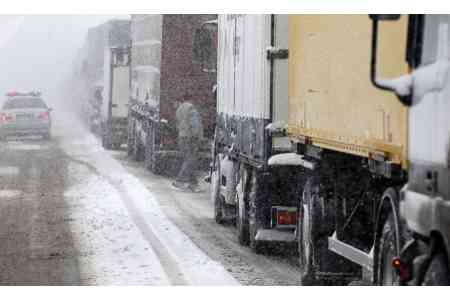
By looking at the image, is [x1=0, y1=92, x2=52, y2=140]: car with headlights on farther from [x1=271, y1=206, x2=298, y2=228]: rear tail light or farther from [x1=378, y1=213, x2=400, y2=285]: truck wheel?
[x1=378, y1=213, x2=400, y2=285]: truck wheel

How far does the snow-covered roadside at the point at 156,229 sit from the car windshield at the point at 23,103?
4748 mm

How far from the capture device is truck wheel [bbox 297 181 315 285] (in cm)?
1151

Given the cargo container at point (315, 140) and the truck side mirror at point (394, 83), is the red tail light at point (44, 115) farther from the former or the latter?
the truck side mirror at point (394, 83)

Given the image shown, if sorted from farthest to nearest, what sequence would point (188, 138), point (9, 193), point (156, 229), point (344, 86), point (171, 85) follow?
point (171, 85) < point (188, 138) < point (9, 193) < point (156, 229) < point (344, 86)

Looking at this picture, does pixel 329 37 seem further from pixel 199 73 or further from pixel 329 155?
pixel 199 73

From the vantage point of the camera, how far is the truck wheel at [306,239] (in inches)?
453

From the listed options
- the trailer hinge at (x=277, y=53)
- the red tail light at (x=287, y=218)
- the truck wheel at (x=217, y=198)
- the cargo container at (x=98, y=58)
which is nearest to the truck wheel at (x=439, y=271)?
the red tail light at (x=287, y=218)

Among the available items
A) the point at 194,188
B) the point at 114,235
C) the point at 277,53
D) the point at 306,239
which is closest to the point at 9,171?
the point at 194,188

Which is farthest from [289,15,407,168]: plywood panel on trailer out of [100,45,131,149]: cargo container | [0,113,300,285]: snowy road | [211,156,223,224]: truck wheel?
[100,45,131,149]: cargo container

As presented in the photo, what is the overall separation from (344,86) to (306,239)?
7.95 ft

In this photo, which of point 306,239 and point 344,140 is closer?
point 344,140

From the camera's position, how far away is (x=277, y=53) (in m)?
13.3

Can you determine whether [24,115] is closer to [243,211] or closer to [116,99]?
[116,99]

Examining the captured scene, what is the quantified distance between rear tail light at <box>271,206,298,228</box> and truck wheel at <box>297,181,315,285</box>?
1.34m
